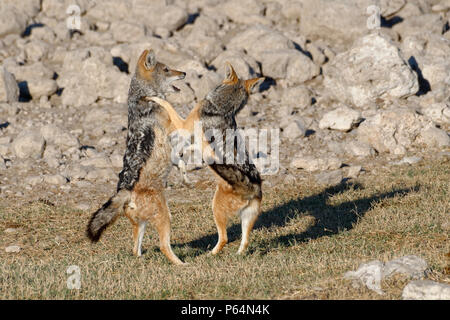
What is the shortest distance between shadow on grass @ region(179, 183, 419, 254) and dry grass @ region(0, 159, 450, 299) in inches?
0.7

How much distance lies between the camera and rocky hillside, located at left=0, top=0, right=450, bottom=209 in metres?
15.4

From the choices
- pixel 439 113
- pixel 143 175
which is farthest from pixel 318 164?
pixel 143 175

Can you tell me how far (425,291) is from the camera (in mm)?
6641

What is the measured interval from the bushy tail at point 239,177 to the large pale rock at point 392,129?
24.4 feet

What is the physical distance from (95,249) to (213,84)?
331 inches

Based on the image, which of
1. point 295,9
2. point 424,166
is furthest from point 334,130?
point 295,9

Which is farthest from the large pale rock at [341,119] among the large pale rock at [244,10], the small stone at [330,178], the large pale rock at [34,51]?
the large pale rock at [34,51]

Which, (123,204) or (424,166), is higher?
(123,204)

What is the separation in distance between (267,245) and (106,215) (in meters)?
2.60

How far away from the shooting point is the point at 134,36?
67.3 feet

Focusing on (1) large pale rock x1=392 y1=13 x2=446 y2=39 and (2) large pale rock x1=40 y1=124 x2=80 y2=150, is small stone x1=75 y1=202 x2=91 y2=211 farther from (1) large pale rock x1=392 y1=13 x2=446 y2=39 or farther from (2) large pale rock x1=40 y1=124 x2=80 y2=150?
(1) large pale rock x1=392 y1=13 x2=446 y2=39

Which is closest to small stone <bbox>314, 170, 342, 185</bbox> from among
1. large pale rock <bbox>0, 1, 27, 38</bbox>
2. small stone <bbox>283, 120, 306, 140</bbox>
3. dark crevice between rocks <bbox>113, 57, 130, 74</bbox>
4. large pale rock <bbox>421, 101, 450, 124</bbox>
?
small stone <bbox>283, 120, 306, 140</bbox>

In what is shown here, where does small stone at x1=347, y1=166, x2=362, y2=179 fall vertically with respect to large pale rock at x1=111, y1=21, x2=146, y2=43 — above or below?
below
